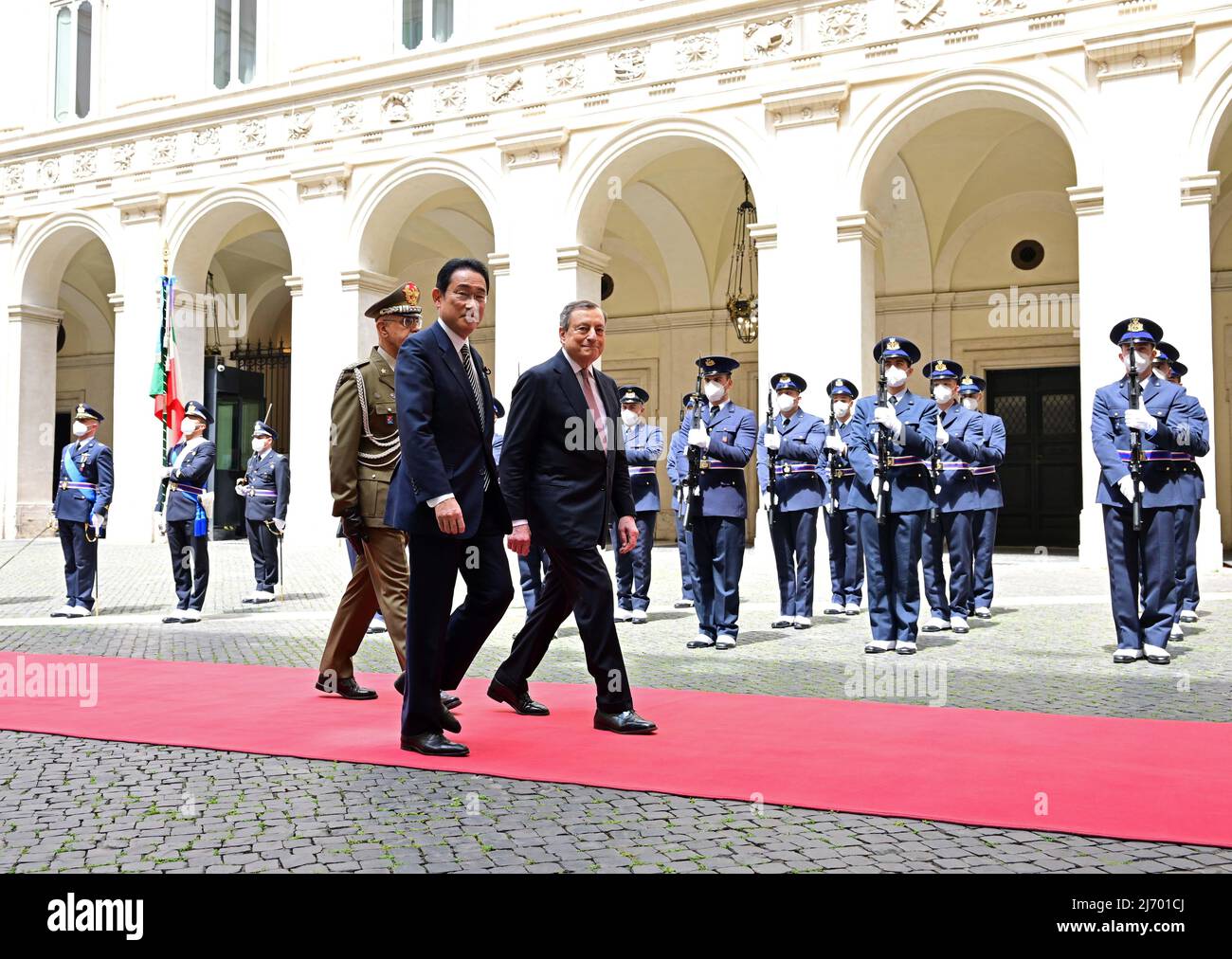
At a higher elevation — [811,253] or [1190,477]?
[811,253]

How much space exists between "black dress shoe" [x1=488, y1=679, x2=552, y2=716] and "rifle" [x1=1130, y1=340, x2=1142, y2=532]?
152 inches

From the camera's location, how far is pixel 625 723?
4707mm

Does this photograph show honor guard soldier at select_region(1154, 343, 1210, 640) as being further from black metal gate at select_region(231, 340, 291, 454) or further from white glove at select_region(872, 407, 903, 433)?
black metal gate at select_region(231, 340, 291, 454)

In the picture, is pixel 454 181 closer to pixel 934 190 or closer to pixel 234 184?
pixel 234 184

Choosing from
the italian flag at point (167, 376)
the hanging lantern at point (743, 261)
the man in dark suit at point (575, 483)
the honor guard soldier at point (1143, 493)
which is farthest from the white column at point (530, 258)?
the man in dark suit at point (575, 483)

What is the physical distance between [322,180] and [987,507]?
12944mm

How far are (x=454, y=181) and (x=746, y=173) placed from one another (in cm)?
487

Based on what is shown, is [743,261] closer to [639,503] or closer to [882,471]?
[639,503]

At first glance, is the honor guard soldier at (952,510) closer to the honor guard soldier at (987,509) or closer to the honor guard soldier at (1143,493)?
the honor guard soldier at (987,509)

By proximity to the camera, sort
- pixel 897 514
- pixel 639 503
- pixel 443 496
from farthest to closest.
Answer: pixel 639 503, pixel 897 514, pixel 443 496

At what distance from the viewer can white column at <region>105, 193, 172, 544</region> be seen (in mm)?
20219

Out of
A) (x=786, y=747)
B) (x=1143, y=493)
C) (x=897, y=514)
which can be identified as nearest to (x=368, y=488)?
(x=786, y=747)

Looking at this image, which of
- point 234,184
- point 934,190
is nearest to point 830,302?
point 934,190

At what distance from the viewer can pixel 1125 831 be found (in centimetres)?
326
